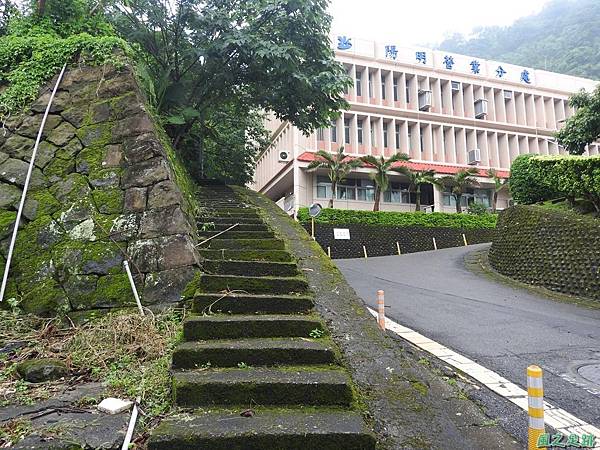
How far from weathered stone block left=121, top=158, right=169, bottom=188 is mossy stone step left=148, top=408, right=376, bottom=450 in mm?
3375

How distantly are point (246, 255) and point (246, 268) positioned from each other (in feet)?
1.55

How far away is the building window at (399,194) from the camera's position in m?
29.0

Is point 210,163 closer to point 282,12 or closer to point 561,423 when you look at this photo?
point 282,12

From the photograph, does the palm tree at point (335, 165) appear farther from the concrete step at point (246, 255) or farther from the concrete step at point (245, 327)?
the concrete step at point (245, 327)

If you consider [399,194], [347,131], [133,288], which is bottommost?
[133,288]

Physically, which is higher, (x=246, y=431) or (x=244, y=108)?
(x=244, y=108)

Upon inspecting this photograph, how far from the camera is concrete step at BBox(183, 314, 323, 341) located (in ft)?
12.7

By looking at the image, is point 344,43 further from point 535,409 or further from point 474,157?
point 535,409

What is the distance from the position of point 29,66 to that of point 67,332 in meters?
4.25

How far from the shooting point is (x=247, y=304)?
434 cm


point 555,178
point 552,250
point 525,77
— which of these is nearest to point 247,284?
point 552,250

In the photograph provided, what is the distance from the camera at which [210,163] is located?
15.0 metres

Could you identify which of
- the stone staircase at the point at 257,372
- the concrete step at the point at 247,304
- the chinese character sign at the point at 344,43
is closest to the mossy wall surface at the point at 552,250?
the stone staircase at the point at 257,372

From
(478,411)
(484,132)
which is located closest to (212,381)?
(478,411)
